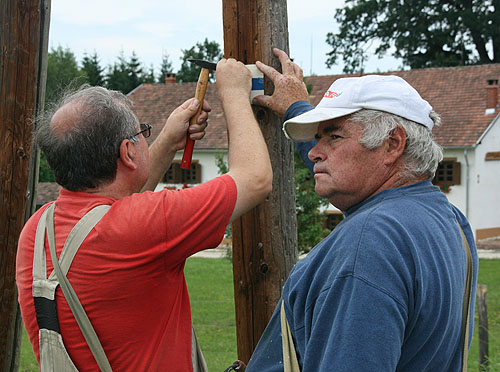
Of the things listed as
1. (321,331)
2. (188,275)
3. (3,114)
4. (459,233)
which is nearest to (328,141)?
(459,233)

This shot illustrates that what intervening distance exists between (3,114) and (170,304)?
195 cm

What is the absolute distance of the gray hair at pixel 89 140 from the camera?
2285 millimetres

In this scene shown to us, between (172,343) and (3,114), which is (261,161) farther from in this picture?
(3,114)

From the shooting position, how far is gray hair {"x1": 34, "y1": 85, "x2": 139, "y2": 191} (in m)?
2.29

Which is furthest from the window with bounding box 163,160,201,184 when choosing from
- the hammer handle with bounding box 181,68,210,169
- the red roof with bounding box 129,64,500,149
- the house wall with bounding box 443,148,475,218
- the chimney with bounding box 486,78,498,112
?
the hammer handle with bounding box 181,68,210,169

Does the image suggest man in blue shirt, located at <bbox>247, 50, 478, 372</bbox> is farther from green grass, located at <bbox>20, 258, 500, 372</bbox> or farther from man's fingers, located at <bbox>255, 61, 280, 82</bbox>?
green grass, located at <bbox>20, 258, 500, 372</bbox>

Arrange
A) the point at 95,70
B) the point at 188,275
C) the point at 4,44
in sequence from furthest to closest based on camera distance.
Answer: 1. the point at 95,70
2. the point at 188,275
3. the point at 4,44

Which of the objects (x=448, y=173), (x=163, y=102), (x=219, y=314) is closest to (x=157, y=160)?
(x=219, y=314)

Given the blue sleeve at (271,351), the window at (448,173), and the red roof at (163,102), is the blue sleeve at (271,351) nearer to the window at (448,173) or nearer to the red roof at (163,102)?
the window at (448,173)

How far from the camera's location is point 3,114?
368 centimetres

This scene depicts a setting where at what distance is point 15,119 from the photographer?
3.69 metres

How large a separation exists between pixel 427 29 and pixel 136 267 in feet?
129

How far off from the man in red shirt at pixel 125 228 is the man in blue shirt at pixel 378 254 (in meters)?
0.32

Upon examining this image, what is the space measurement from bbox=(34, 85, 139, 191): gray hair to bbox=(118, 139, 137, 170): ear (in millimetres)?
A: 16
